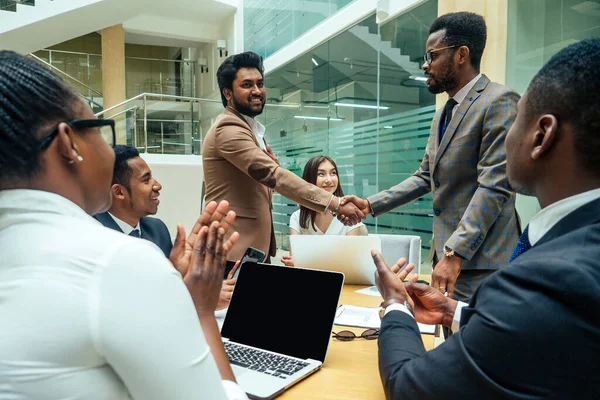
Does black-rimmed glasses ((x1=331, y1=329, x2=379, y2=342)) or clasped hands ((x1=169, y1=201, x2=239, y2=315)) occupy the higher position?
clasped hands ((x1=169, y1=201, x2=239, y2=315))

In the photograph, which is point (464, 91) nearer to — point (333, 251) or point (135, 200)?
point (333, 251)

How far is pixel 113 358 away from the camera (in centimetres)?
54

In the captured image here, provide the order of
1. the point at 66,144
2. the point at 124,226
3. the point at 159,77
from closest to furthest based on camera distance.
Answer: the point at 66,144 → the point at 124,226 → the point at 159,77

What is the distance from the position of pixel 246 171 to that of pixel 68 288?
1815 millimetres

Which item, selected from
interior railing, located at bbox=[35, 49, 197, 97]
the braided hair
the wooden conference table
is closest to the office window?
interior railing, located at bbox=[35, 49, 197, 97]

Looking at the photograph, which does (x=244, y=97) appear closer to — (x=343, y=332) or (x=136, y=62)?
(x=343, y=332)

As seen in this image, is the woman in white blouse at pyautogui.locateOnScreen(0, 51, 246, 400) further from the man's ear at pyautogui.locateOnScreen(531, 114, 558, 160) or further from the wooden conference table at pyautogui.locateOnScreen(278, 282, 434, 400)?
the man's ear at pyautogui.locateOnScreen(531, 114, 558, 160)

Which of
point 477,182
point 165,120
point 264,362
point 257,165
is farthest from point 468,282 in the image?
point 165,120

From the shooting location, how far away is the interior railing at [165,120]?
21.9 ft

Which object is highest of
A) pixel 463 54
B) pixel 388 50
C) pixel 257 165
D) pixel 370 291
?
pixel 388 50

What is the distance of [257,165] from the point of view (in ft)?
7.60

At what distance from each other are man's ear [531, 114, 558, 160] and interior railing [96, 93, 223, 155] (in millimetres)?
6214

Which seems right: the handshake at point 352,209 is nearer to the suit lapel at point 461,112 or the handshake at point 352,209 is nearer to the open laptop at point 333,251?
the open laptop at point 333,251

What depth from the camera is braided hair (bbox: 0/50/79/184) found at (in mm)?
602
